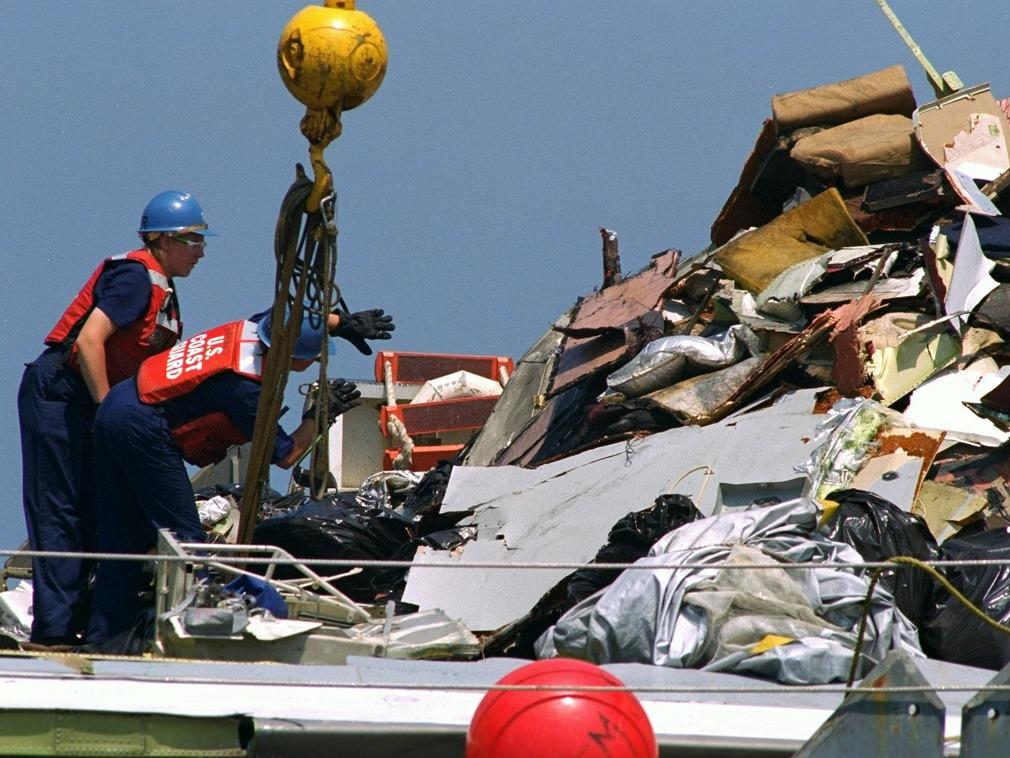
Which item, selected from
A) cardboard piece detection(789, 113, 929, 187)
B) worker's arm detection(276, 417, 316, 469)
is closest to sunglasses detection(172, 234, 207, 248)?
worker's arm detection(276, 417, 316, 469)

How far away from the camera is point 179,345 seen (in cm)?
604

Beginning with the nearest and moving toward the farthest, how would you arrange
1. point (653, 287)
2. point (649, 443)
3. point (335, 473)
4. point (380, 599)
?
point (380, 599) → point (649, 443) → point (653, 287) → point (335, 473)

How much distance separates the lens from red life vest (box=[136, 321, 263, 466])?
591 centimetres

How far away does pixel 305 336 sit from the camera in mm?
5898

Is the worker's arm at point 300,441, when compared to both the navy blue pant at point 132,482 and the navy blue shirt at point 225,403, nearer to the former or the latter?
the navy blue shirt at point 225,403

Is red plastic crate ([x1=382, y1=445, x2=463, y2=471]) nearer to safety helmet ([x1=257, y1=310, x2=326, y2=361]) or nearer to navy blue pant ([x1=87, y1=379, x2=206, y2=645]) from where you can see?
navy blue pant ([x1=87, y1=379, x2=206, y2=645])

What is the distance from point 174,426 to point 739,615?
7.14 ft

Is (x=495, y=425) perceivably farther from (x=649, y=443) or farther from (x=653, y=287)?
(x=649, y=443)

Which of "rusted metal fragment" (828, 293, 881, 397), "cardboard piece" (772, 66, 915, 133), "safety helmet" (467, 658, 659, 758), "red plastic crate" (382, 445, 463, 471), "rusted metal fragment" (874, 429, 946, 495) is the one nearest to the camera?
"safety helmet" (467, 658, 659, 758)

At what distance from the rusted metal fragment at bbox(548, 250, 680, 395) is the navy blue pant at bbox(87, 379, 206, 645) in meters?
3.38

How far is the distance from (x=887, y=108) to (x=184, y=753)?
6737mm

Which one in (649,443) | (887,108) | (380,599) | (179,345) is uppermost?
(887,108)

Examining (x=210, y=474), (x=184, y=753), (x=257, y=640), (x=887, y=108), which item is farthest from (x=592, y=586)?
(x=210, y=474)

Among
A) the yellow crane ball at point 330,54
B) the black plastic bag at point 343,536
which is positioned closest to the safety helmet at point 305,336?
the yellow crane ball at point 330,54
